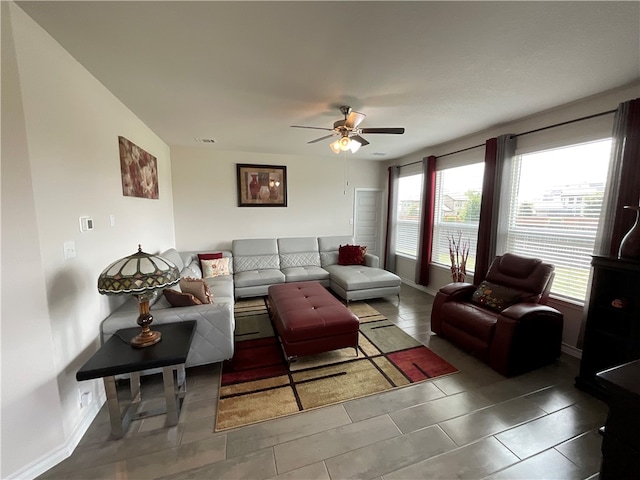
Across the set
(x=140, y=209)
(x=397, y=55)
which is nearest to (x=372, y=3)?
(x=397, y=55)

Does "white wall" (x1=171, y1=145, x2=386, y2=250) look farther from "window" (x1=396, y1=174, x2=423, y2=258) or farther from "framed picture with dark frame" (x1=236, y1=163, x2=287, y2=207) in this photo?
"window" (x1=396, y1=174, x2=423, y2=258)

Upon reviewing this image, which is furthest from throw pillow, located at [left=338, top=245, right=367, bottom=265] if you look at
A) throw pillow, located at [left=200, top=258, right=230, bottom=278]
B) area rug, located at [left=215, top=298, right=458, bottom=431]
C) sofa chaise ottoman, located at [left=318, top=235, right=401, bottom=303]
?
throw pillow, located at [left=200, top=258, right=230, bottom=278]

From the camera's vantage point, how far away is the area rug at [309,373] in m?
1.95

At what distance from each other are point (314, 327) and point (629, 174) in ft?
9.79

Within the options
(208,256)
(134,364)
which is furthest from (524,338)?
(208,256)

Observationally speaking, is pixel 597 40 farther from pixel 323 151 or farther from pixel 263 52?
pixel 323 151

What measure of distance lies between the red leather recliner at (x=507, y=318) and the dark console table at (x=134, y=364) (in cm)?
253

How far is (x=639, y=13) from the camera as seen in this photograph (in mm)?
1390

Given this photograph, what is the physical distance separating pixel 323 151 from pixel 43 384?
14.3 ft

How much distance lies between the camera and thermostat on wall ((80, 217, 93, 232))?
1.82 m

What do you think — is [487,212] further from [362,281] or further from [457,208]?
[362,281]

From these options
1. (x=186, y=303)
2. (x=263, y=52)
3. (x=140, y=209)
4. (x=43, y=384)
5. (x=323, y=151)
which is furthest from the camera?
(x=323, y=151)

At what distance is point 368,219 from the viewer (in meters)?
5.81

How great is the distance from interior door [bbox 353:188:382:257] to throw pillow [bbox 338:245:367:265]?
90 centimetres
